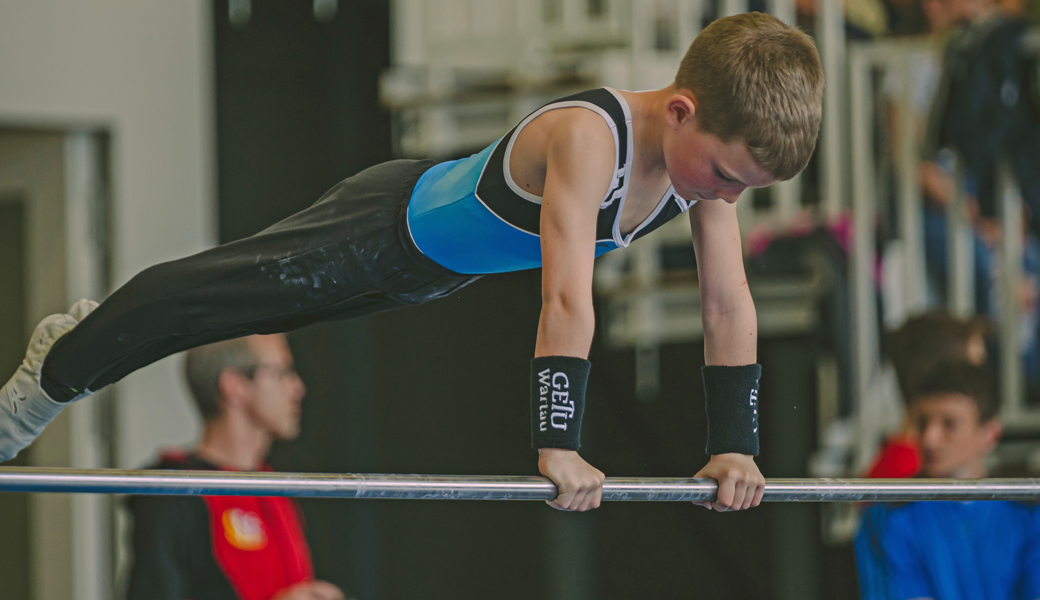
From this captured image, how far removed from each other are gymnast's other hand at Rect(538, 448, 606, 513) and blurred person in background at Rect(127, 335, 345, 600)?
34.2 inches

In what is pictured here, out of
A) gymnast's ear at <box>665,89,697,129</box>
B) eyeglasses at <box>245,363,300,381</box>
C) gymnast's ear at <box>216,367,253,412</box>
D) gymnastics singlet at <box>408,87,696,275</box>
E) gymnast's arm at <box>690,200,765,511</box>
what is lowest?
gymnast's ear at <box>216,367,253,412</box>

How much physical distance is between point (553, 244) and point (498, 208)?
0.18m

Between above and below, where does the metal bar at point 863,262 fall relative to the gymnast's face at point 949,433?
above

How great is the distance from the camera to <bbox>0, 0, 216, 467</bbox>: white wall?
11.9 feet

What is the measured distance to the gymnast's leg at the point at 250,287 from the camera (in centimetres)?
Result: 173

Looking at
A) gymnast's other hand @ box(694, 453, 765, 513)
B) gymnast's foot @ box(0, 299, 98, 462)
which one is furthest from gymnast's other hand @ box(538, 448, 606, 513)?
gymnast's foot @ box(0, 299, 98, 462)

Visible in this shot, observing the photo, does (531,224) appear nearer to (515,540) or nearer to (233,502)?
(233,502)

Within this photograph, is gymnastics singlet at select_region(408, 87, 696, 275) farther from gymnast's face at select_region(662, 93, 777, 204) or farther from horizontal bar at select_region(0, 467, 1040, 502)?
horizontal bar at select_region(0, 467, 1040, 502)

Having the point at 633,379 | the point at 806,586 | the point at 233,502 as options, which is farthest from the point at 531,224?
the point at 806,586

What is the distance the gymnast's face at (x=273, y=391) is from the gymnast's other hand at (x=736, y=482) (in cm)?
117

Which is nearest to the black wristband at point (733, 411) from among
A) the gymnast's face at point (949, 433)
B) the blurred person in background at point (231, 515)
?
the gymnast's face at point (949, 433)

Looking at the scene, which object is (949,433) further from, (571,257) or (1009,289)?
(571,257)

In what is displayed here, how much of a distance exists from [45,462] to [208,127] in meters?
1.22

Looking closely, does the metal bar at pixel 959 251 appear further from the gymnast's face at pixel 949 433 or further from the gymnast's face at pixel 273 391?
the gymnast's face at pixel 273 391
